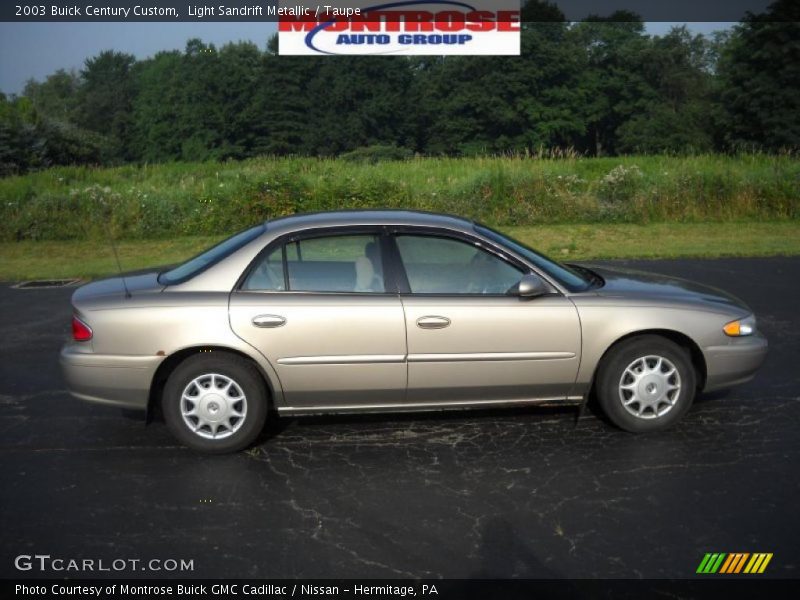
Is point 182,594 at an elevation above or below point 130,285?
below

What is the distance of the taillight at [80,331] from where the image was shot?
5840mm

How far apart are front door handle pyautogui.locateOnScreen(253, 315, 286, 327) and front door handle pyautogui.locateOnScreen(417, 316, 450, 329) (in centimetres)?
87

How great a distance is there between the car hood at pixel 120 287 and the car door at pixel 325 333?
0.69 meters

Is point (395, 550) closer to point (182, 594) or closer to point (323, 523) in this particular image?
point (323, 523)

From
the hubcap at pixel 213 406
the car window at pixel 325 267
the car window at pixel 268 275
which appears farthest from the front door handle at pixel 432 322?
the hubcap at pixel 213 406

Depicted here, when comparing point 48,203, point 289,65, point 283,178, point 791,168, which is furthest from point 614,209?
point 289,65

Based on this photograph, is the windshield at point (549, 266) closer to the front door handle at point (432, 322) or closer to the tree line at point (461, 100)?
the front door handle at point (432, 322)

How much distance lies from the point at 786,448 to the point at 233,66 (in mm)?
62368

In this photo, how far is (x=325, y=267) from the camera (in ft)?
19.7

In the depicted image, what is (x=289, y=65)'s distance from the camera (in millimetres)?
62500

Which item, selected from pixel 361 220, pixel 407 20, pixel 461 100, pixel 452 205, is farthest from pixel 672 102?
pixel 361 220

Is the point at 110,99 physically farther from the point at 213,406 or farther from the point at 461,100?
the point at 213,406

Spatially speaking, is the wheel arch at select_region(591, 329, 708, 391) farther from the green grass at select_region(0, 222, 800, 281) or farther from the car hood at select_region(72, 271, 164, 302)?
the green grass at select_region(0, 222, 800, 281)

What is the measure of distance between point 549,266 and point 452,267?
76cm
